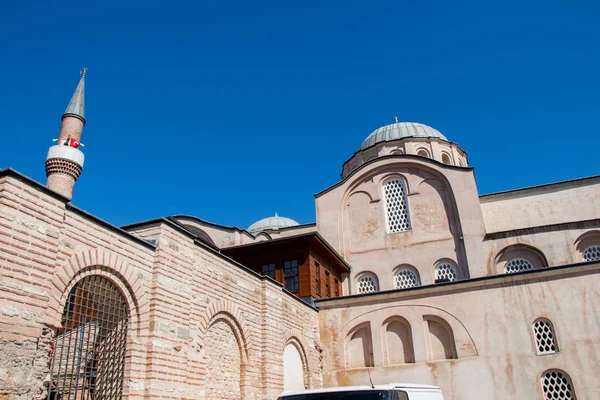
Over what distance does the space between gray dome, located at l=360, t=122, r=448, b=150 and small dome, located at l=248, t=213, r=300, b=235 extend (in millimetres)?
7258

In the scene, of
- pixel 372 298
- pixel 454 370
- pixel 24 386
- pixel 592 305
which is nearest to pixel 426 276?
pixel 372 298

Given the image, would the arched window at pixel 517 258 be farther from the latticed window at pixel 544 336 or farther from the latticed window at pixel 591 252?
the latticed window at pixel 544 336

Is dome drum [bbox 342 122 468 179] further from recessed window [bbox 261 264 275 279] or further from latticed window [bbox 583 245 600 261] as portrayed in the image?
recessed window [bbox 261 264 275 279]

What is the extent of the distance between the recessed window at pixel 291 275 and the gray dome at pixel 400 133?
1040 cm

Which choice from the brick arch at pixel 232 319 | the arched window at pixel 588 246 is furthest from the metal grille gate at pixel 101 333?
the arched window at pixel 588 246

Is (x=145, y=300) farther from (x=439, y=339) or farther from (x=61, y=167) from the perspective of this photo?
(x=61, y=167)

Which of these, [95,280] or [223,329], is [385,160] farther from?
[95,280]

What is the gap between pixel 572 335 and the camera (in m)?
11.8

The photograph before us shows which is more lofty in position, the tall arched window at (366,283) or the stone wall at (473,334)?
the tall arched window at (366,283)

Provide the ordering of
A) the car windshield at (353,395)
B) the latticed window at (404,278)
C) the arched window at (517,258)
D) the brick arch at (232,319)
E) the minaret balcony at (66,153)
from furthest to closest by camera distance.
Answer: the minaret balcony at (66,153) → the latticed window at (404,278) → the arched window at (517,258) → the brick arch at (232,319) → the car windshield at (353,395)

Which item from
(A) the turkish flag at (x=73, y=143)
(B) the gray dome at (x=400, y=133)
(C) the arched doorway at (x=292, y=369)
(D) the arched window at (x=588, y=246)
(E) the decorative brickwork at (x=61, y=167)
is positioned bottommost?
(C) the arched doorway at (x=292, y=369)

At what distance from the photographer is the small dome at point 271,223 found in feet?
93.4

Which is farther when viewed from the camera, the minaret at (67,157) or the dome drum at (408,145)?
the dome drum at (408,145)

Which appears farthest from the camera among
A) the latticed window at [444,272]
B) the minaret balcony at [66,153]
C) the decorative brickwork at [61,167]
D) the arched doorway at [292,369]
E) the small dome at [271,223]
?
the small dome at [271,223]
